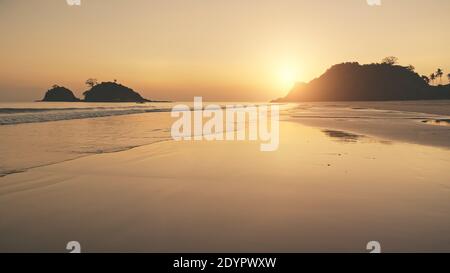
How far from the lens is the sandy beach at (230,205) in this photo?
4.04 m

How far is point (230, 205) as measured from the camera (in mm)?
5504

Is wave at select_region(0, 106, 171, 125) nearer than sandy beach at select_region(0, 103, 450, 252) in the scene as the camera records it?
No

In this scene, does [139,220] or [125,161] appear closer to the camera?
[139,220]

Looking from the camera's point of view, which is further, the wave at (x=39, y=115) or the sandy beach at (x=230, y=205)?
the wave at (x=39, y=115)

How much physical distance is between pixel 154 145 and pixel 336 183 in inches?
347

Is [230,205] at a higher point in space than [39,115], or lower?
lower

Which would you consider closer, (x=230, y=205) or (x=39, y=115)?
(x=230, y=205)

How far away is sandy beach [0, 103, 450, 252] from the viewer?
4.04 m

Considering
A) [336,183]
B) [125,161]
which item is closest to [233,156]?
[125,161]

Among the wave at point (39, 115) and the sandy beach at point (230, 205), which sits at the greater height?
the wave at point (39, 115)

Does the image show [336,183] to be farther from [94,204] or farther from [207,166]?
[94,204]
